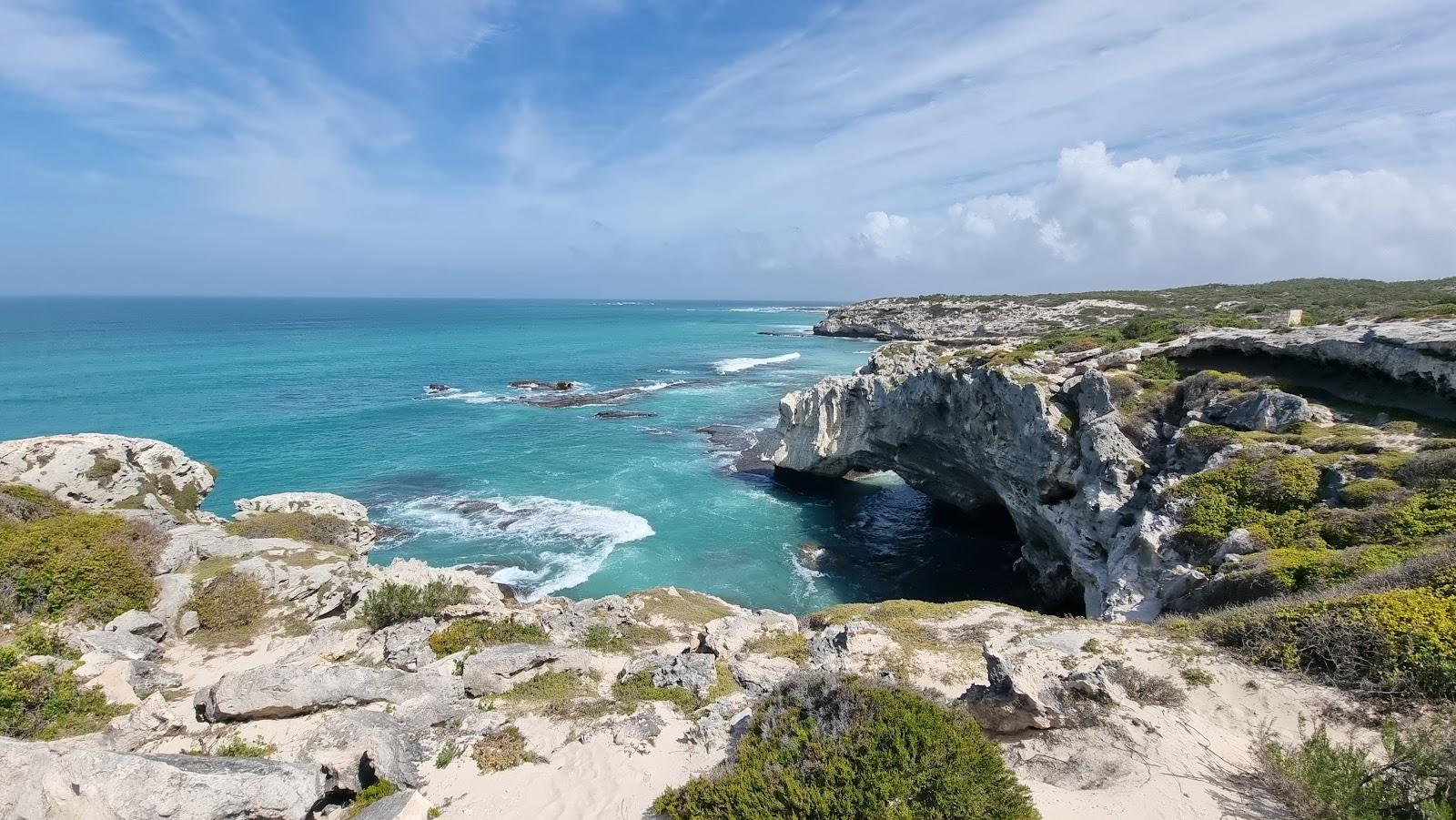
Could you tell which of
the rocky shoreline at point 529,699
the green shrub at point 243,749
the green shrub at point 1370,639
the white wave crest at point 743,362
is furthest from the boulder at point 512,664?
the white wave crest at point 743,362

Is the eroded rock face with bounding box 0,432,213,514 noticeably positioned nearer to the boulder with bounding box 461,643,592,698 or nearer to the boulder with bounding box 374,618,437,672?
the boulder with bounding box 374,618,437,672

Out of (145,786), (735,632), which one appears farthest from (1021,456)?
(145,786)

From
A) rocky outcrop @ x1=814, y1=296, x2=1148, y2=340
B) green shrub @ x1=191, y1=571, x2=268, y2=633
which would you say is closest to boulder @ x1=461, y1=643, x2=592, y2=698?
green shrub @ x1=191, y1=571, x2=268, y2=633

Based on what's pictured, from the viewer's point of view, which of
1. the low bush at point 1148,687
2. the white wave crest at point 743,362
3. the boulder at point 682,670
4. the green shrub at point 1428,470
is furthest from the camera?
the white wave crest at point 743,362

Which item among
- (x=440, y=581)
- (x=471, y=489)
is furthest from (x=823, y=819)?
(x=471, y=489)

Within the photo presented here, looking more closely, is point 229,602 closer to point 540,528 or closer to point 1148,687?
point 540,528

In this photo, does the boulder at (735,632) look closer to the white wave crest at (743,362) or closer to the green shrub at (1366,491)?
the green shrub at (1366,491)

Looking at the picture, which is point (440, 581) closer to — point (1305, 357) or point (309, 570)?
point (309, 570)
